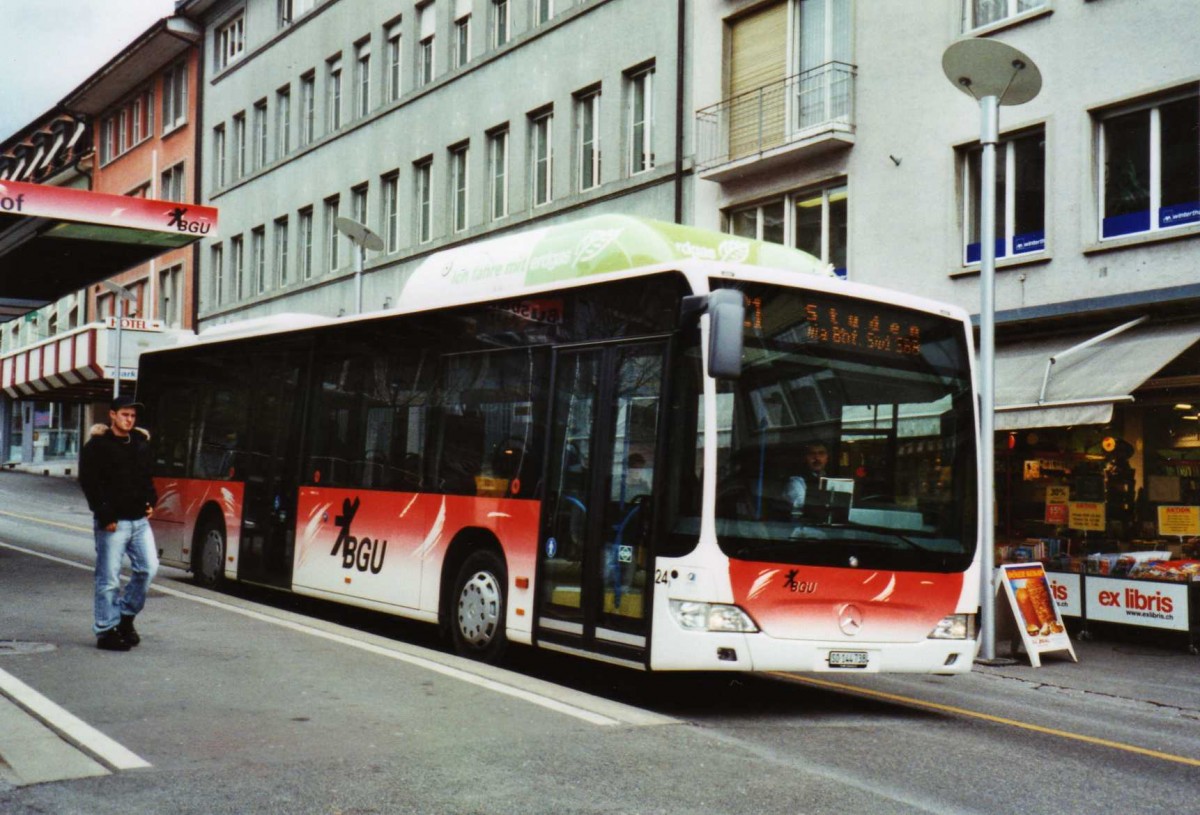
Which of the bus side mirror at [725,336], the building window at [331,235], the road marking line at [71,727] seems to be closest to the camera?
the road marking line at [71,727]

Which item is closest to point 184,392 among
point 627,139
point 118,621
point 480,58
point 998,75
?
point 118,621

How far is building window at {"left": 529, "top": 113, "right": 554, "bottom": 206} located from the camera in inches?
1122

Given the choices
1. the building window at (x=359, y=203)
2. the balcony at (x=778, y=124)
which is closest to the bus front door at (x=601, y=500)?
the balcony at (x=778, y=124)

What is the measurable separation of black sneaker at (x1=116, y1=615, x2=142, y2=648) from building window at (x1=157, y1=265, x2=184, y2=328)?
37.9 metres

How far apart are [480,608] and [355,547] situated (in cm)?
236

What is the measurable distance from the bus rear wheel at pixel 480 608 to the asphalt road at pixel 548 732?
28 cm

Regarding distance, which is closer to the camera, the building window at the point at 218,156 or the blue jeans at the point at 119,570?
the blue jeans at the point at 119,570

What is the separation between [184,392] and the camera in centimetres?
1689

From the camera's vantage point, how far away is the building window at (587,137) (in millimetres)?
27125

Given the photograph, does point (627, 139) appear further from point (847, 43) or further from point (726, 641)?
point (726, 641)

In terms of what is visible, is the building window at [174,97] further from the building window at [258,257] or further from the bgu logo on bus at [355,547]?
the bgu logo on bus at [355,547]

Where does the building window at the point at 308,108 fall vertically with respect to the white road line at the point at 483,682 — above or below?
above

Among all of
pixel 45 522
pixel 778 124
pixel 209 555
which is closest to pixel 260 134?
pixel 45 522

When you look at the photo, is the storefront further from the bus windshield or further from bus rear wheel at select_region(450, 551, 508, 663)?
bus rear wheel at select_region(450, 551, 508, 663)
